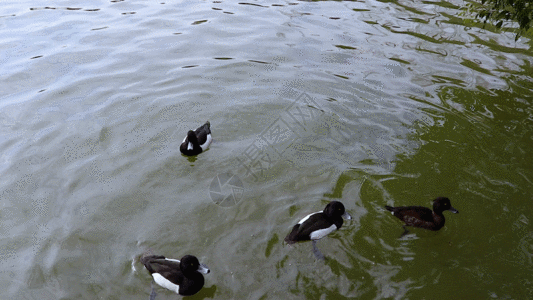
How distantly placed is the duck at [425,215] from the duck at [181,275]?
3.30m

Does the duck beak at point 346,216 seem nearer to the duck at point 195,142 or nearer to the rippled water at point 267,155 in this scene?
the rippled water at point 267,155

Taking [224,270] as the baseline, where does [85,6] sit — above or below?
above

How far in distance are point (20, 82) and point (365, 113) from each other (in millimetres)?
9484

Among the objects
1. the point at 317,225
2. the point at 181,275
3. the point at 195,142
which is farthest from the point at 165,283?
the point at 195,142

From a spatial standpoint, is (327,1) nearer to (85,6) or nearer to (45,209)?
(85,6)

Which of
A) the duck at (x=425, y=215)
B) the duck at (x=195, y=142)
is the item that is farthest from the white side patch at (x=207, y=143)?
the duck at (x=425, y=215)

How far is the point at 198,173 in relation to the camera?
855 cm

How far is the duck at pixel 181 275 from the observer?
19.6ft

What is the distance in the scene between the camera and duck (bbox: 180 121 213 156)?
28.5 ft

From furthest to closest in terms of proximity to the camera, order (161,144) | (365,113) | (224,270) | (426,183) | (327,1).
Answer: (327,1) → (365,113) → (161,144) → (426,183) → (224,270)

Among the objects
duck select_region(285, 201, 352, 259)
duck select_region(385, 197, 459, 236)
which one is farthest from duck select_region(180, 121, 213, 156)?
duck select_region(385, 197, 459, 236)

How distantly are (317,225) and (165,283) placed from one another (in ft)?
7.99

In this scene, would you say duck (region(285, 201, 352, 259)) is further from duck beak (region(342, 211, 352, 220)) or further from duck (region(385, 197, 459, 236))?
duck (region(385, 197, 459, 236))

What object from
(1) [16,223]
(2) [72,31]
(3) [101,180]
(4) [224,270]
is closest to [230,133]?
(3) [101,180]
